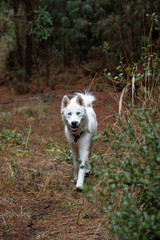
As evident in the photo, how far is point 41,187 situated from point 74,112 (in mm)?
1270

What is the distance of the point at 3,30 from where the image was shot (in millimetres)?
8562

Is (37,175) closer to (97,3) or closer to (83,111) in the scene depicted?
(83,111)

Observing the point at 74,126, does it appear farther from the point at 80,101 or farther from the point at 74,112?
the point at 80,101

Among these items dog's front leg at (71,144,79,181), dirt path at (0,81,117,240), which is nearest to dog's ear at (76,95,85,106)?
dirt path at (0,81,117,240)

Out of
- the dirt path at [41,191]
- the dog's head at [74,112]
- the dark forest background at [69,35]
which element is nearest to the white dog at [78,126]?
the dog's head at [74,112]

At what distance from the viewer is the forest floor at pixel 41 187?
3.37 meters

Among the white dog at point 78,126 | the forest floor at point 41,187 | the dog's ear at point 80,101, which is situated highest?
the dog's ear at point 80,101

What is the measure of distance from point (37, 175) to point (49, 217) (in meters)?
1.56

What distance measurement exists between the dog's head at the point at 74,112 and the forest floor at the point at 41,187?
0.40 metres

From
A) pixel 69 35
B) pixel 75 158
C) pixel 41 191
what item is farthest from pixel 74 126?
pixel 69 35

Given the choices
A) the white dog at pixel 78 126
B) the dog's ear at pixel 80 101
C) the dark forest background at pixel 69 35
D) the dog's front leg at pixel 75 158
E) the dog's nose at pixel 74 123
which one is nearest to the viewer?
the dog's nose at pixel 74 123

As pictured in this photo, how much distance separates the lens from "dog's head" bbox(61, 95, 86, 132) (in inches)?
179

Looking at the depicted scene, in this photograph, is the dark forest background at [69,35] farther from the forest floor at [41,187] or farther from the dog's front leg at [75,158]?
the dog's front leg at [75,158]

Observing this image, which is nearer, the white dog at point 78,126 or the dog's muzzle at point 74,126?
the dog's muzzle at point 74,126
